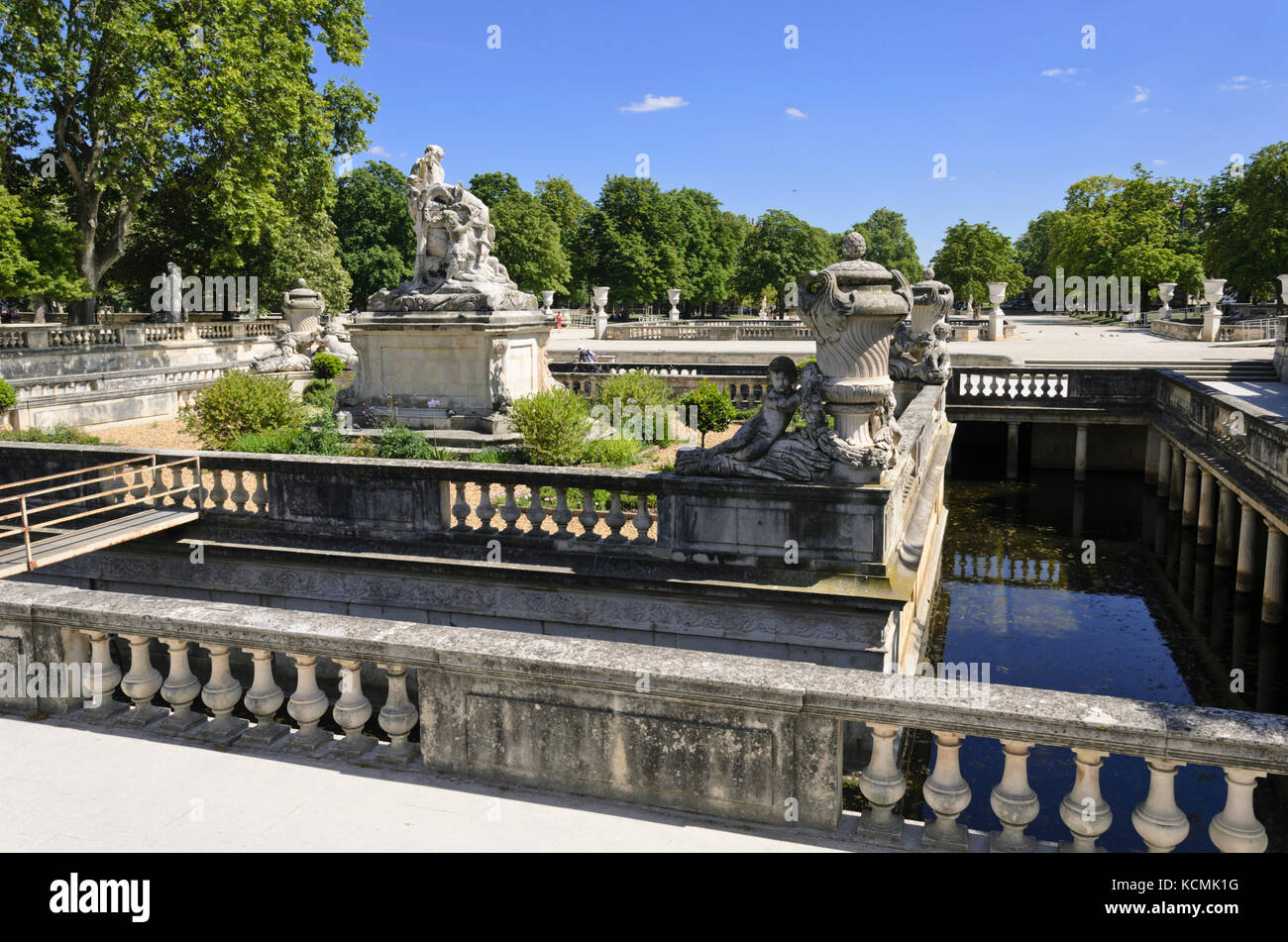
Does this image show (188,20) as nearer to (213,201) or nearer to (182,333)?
(213,201)

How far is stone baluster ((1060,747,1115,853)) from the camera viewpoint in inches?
156

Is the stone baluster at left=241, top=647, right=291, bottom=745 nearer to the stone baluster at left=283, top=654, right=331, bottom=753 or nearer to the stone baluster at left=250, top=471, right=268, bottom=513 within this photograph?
the stone baluster at left=283, top=654, right=331, bottom=753

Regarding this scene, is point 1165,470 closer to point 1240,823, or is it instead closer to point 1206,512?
point 1206,512

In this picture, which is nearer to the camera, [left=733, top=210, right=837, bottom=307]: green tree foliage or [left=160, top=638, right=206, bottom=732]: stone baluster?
[left=160, top=638, right=206, bottom=732]: stone baluster

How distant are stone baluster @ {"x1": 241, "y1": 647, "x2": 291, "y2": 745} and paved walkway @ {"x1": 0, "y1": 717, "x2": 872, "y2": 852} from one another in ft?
0.49

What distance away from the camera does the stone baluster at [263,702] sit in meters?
5.15

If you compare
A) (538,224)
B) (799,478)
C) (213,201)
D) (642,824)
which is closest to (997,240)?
(538,224)

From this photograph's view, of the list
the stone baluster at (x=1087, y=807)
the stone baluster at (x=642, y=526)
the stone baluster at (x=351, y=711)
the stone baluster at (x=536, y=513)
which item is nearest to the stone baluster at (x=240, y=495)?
the stone baluster at (x=536, y=513)

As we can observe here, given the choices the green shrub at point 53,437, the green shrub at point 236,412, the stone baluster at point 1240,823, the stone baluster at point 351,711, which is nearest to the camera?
the stone baluster at point 1240,823

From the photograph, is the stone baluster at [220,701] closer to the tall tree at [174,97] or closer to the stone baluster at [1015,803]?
the stone baluster at [1015,803]

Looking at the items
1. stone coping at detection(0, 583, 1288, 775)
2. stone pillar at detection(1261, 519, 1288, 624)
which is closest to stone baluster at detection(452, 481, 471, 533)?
stone coping at detection(0, 583, 1288, 775)

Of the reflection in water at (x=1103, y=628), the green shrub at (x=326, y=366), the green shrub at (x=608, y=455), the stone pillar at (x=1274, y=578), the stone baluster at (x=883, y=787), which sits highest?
the green shrub at (x=326, y=366)

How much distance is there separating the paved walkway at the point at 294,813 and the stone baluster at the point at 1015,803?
64 centimetres
